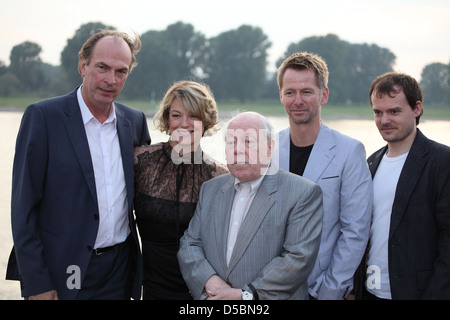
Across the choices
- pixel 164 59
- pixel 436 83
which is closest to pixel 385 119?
pixel 164 59

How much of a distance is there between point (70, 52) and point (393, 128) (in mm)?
59519

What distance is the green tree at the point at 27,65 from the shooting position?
60594mm

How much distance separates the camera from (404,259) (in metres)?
2.98

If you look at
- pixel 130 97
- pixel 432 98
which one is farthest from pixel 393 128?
pixel 432 98

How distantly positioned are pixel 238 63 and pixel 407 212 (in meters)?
78.4

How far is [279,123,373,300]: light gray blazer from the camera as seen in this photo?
114 inches

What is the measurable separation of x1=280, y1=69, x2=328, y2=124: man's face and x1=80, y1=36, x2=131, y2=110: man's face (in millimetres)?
1353

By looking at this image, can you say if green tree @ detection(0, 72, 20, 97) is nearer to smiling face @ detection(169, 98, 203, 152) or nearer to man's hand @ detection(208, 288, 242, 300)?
smiling face @ detection(169, 98, 203, 152)

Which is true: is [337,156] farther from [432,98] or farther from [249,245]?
[432,98]

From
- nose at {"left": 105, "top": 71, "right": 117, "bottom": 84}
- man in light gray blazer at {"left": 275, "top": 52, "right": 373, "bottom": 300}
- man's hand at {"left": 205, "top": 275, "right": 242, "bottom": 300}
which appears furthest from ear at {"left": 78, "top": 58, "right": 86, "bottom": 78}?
man's hand at {"left": 205, "top": 275, "right": 242, "bottom": 300}

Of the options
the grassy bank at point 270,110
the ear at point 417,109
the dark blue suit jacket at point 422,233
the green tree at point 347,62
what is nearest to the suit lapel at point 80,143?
the dark blue suit jacket at point 422,233

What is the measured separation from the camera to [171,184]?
326 cm

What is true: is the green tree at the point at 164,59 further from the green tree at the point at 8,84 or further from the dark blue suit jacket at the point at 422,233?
the dark blue suit jacket at the point at 422,233

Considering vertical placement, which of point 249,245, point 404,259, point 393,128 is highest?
point 393,128
